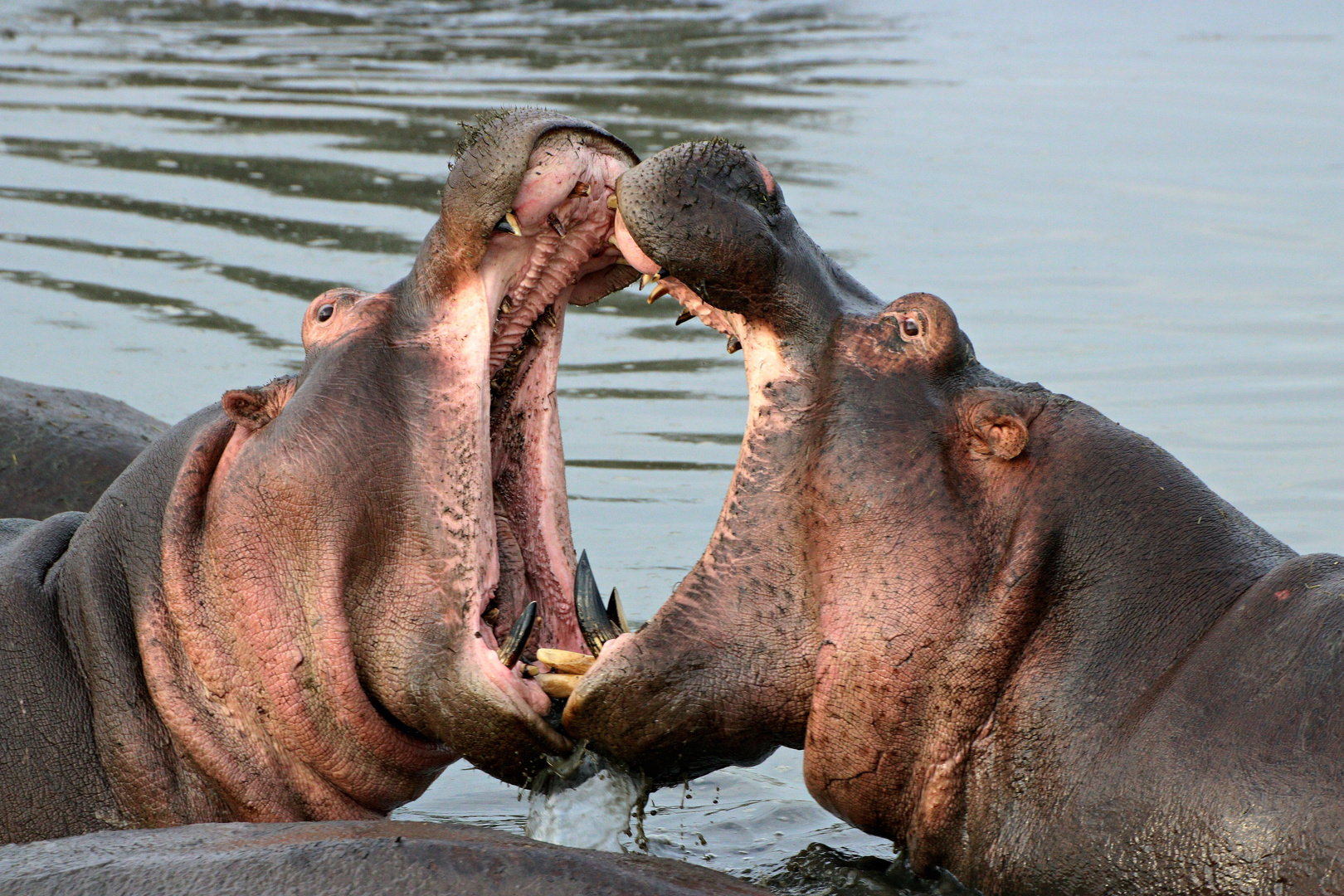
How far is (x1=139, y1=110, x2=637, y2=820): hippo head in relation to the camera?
3979 mm

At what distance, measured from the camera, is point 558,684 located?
4004 millimetres

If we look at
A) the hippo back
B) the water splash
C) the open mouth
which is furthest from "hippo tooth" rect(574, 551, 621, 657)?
the hippo back

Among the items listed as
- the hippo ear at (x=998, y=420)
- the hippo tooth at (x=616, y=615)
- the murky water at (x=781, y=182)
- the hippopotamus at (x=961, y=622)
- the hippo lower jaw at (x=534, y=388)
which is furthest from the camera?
the murky water at (x=781, y=182)

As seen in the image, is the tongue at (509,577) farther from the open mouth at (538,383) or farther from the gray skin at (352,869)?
the gray skin at (352,869)

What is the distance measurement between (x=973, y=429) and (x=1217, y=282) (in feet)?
23.6

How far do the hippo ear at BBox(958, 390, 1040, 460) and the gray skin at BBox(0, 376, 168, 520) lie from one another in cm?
290

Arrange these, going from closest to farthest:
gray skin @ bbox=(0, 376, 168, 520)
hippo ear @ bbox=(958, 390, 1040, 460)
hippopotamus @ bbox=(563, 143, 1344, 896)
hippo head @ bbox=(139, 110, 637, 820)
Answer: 1. hippopotamus @ bbox=(563, 143, 1344, 896)
2. hippo ear @ bbox=(958, 390, 1040, 460)
3. hippo head @ bbox=(139, 110, 637, 820)
4. gray skin @ bbox=(0, 376, 168, 520)

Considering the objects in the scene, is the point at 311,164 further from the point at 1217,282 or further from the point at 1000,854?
the point at 1000,854

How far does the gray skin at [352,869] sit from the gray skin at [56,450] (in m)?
2.82

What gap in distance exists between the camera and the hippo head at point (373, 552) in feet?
13.1

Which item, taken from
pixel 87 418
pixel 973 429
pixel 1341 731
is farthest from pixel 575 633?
pixel 87 418

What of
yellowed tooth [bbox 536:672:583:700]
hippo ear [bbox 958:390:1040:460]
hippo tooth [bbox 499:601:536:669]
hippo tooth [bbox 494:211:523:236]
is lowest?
yellowed tooth [bbox 536:672:583:700]

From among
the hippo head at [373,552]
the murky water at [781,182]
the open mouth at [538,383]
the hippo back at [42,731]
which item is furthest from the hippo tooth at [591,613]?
the hippo back at [42,731]

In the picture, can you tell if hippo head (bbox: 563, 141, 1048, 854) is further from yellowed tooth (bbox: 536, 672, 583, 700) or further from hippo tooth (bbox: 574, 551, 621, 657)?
hippo tooth (bbox: 574, 551, 621, 657)
